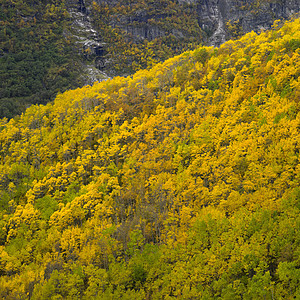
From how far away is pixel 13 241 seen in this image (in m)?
70.4

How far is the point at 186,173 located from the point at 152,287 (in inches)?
967

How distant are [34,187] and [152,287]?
141 feet

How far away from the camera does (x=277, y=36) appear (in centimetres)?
10088

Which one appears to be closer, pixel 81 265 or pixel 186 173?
pixel 81 265

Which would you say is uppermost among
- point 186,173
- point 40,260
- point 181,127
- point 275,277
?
point 181,127

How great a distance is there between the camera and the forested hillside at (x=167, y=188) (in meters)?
49.6

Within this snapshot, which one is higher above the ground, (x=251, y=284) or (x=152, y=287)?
(x=251, y=284)

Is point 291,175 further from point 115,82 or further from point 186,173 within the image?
point 115,82

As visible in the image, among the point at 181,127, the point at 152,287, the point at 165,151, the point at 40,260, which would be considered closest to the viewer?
the point at 152,287

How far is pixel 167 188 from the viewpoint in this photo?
6700 cm

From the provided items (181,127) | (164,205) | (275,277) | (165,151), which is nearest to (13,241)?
(164,205)

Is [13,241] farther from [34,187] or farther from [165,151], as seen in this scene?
[165,151]

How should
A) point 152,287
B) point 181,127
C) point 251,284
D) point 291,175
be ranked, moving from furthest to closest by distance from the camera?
point 181,127 < point 291,175 < point 152,287 < point 251,284

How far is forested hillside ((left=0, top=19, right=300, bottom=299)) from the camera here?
49.6m
